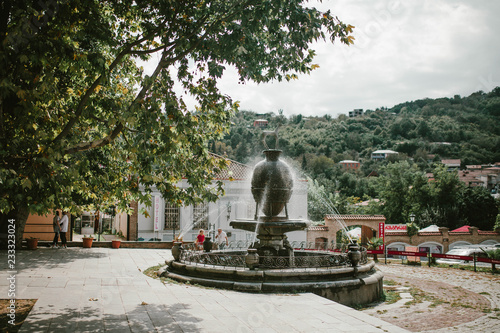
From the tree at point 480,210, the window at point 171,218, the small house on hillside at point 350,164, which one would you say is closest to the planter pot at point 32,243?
the window at point 171,218

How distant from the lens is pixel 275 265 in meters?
10.4

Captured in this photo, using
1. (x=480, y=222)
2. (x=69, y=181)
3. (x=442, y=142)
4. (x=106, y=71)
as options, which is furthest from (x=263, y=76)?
(x=442, y=142)

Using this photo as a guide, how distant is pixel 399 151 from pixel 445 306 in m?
106

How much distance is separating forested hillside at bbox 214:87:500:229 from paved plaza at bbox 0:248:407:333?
3.54 m

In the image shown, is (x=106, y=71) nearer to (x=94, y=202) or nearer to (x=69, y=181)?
(x=69, y=181)

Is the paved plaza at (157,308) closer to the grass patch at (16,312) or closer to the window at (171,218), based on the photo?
the grass patch at (16,312)

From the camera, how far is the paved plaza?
647cm

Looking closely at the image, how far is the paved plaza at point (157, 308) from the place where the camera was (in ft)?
21.2

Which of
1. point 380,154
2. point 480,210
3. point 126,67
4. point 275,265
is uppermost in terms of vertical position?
point 380,154

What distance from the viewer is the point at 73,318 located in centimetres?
669

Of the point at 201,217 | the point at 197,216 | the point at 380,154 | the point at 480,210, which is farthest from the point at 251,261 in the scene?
the point at 380,154

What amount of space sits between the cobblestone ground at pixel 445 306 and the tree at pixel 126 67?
5317 mm

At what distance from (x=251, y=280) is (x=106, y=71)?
19.0ft

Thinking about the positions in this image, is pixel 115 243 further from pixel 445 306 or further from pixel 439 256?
pixel 439 256
